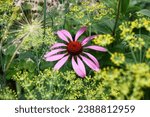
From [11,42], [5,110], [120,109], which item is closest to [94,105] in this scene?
[120,109]

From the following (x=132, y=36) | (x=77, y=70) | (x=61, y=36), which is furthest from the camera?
(x=61, y=36)

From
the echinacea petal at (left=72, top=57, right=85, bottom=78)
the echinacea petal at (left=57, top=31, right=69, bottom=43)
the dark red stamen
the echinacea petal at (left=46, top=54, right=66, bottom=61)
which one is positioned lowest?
the echinacea petal at (left=72, top=57, right=85, bottom=78)

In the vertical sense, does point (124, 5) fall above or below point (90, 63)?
above

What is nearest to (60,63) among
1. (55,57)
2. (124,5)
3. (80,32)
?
(55,57)

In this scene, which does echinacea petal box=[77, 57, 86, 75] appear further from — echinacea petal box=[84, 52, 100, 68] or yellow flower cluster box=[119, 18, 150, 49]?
yellow flower cluster box=[119, 18, 150, 49]

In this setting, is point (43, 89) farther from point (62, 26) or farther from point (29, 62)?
point (62, 26)

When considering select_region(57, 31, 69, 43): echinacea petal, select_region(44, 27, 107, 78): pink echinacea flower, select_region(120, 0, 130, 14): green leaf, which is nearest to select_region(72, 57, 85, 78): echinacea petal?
select_region(44, 27, 107, 78): pink echinacea flower

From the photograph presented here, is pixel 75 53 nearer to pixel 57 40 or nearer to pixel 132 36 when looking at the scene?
pixel 57 40
